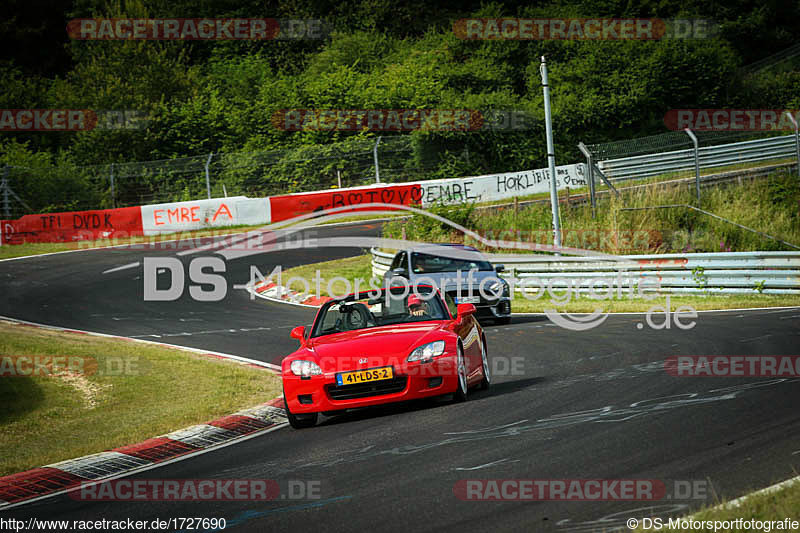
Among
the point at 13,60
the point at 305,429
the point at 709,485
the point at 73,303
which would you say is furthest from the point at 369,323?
the point at 13,60

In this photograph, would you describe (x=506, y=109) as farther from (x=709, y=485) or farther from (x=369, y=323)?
(x=709, y=485)

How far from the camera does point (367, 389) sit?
883 centimetres

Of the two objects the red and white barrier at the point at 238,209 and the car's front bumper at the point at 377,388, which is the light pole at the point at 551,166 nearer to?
the red and white barrier at the point at 238,209

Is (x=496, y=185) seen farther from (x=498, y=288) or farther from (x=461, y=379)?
(x=461, y=379)

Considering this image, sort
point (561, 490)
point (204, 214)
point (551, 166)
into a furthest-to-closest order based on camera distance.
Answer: point (204, 214) < point (551, 166) < point (561, 490)

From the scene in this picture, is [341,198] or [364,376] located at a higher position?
[341,198]

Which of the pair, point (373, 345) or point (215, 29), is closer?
point (373, 345)

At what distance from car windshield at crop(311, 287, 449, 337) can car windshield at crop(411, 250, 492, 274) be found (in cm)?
738

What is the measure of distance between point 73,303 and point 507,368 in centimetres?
1451

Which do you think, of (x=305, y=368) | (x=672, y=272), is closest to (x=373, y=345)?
(x=305, y=368)

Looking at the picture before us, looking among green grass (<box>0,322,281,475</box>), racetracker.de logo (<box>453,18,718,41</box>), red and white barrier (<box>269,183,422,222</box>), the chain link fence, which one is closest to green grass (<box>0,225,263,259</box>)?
red and white barrier (<box>269,183,422,222</box>)

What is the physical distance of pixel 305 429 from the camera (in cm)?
904

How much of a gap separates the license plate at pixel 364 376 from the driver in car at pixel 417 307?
4.57ft

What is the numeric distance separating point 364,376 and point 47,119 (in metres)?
47.6
